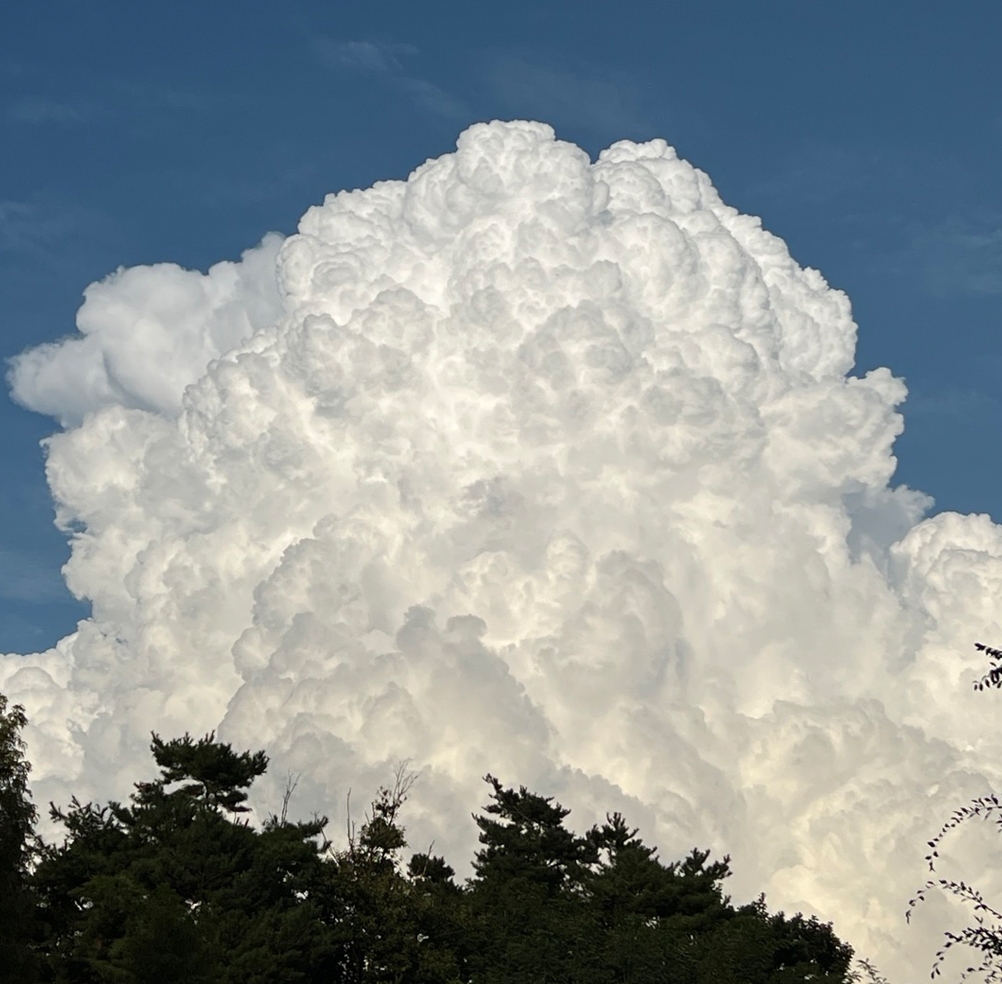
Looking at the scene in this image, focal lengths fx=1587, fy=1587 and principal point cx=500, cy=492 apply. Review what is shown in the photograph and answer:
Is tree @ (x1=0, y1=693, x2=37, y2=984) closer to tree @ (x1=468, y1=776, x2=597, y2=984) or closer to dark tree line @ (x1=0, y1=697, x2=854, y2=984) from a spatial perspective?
dark tree line @ (x1=0, y1=697, x2=854, y2=984)

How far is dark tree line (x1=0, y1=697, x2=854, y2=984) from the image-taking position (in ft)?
172

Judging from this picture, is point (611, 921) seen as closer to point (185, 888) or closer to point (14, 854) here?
point (185, 888)

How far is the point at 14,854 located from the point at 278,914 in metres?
15.9

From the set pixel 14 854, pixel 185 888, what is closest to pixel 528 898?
pixel 185 888

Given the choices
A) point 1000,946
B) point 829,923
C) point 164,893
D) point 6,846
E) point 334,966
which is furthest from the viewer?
point 829,923

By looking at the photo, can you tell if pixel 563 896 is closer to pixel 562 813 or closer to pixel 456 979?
pixel 562 813

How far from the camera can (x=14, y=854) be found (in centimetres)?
4900

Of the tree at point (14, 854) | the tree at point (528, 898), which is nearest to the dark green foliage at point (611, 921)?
the tree at point (528, 898)

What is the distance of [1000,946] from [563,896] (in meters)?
80.1

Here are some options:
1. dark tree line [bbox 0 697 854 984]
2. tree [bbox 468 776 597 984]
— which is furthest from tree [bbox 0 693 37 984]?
tree [bbox 468 776 597 984]

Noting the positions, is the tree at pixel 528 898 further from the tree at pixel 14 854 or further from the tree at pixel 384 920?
the tree at pixel 14 854

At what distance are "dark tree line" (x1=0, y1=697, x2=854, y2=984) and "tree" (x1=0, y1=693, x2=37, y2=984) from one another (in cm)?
6

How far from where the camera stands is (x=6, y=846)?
4853 centimetres

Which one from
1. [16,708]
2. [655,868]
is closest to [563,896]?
[655,868]
